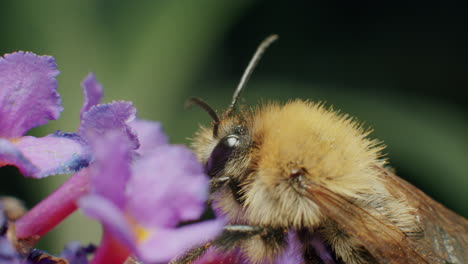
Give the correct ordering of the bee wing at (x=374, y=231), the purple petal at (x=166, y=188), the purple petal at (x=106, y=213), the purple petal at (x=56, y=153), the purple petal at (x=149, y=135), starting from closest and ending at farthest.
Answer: the purple petal at (x=106, y=213), the purple petal at (x=166, y=188), the purple petal at (x=56, y=153), the bee wing at (x=374, y=231), the purple petal at (x=149, y=135)

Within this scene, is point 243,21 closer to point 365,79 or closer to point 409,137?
point 365,79

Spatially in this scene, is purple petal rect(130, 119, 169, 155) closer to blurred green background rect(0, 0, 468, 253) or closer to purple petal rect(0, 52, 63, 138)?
purple petal rect(0, 52, 63, 138)

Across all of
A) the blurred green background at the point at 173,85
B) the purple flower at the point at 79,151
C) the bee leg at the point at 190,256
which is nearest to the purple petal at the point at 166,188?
the purple flower at the point at 79,151

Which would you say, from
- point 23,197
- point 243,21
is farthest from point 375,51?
point 23,197

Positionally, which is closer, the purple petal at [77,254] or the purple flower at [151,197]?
the purple flower at [151,197]

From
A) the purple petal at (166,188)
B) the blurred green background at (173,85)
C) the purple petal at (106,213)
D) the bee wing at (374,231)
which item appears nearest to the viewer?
the purple petal at (106,213)

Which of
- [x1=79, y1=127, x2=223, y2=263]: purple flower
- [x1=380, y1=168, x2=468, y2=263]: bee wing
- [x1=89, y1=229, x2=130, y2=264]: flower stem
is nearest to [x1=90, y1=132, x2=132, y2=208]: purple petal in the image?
[x1=79, y1=127, x2=223, y2=263]: purple flower

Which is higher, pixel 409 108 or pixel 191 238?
pixel 409 108

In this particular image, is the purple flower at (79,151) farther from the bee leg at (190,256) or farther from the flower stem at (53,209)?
the bee leg at (190,256)
